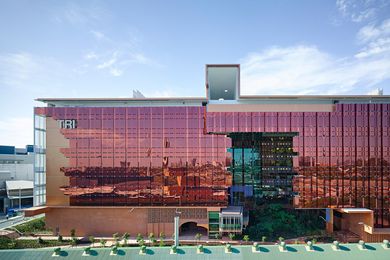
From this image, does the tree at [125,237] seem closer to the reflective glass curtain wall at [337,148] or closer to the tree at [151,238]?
the tree at [151,238]

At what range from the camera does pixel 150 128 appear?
124 ft

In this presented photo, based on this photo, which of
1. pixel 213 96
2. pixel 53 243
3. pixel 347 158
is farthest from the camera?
pixel 213 96

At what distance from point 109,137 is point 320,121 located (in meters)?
31.8

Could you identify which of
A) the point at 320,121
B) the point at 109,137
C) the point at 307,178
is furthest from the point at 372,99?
the point at 109,137

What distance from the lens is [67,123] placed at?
38312 millimetres

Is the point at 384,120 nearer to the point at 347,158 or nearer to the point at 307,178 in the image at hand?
the point at 347,158

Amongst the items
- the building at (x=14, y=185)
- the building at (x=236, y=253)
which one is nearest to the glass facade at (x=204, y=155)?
the building at (x=236, y=253)

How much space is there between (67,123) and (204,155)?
21.6 metres

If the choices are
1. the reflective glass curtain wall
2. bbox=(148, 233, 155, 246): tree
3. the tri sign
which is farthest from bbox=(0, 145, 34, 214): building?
the reflective glass curtain wall

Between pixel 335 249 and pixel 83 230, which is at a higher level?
pixel 335 249

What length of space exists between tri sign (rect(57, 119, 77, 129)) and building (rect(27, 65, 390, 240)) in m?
0.15

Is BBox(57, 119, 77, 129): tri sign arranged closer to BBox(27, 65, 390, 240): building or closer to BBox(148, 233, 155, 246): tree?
BBox(27, 65, 390, 240): building

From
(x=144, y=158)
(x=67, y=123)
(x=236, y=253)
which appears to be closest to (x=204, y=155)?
(x=144, y=158)

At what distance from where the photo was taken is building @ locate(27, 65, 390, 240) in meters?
36.9
